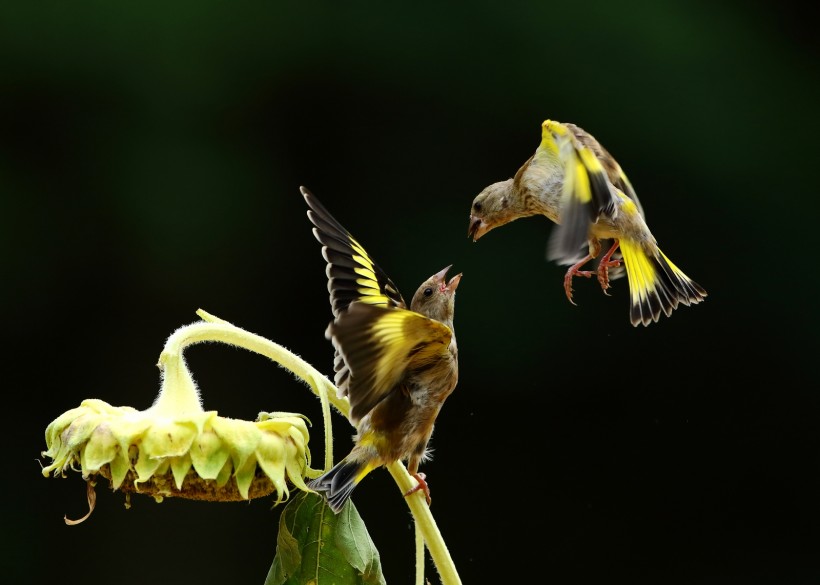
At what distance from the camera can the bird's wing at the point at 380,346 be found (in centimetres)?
132

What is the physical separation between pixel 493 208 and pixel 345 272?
0.40m

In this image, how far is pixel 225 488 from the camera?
4.49 ft

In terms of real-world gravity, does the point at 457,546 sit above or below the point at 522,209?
below

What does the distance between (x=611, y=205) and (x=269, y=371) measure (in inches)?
97.4

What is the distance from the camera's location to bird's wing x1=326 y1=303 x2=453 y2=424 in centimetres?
132

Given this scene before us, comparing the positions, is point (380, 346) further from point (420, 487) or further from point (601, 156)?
point (601, 156)

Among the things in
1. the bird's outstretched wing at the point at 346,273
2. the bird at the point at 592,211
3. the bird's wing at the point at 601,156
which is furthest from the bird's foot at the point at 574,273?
the bird's outstretched wing at the point at 346,273

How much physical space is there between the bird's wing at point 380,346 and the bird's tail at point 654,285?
16.3 inches

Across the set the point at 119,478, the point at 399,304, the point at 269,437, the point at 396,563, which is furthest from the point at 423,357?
the point at 396,563

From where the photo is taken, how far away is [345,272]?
5.39ft

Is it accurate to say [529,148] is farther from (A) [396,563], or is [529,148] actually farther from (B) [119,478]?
(B) [119,478]

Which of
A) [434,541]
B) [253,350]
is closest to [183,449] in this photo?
[253,350]

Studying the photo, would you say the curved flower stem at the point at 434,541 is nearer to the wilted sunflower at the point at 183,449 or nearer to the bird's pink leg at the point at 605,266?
the wilted sunflower at the point at 183,449

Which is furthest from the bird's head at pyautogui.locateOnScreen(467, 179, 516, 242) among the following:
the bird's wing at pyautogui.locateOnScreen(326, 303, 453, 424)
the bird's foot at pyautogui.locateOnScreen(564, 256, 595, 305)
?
the bird's wing at pyautogui.locateOnScreen(326, 303, 453, 424)
